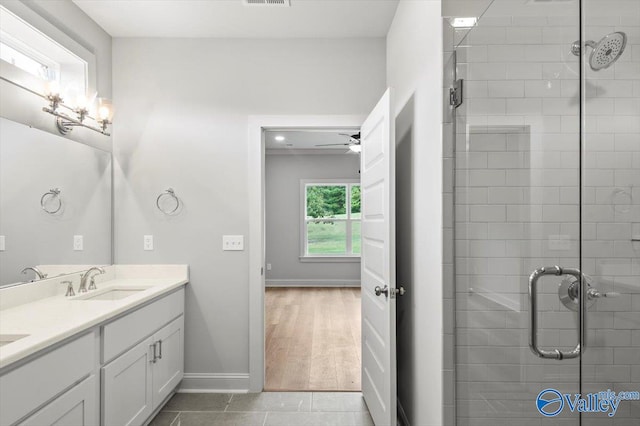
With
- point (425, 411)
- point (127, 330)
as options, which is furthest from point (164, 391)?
point (425, 411)

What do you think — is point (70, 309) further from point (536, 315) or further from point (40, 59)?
point (536, 315)

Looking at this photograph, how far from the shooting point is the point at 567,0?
39.1 inches

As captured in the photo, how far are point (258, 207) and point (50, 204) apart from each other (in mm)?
1308

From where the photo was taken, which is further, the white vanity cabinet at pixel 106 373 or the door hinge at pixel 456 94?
the door hinge at pixel 456 94

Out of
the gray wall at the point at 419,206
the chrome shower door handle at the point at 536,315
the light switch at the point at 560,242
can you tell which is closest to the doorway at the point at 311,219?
the gray wall at the point at 419,206

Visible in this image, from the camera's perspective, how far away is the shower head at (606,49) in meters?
0.85

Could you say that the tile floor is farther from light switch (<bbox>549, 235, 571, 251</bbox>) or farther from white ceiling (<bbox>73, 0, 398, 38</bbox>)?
white ceiling (<bbox>73, 0, 398, 38</bbox>)

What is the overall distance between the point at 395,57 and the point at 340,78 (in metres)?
0.51

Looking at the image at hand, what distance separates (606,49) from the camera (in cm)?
88

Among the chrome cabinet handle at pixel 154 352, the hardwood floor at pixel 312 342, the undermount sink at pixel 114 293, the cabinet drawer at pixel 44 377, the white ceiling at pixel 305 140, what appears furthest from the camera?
the white ceiling at pixel 305 140

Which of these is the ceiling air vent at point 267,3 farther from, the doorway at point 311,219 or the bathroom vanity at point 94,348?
the doorway at point 311,219

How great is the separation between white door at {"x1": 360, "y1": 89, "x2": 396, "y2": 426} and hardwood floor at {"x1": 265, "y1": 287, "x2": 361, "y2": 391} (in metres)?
0.57

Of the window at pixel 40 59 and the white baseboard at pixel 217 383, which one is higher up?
the window at pixel 40 59
